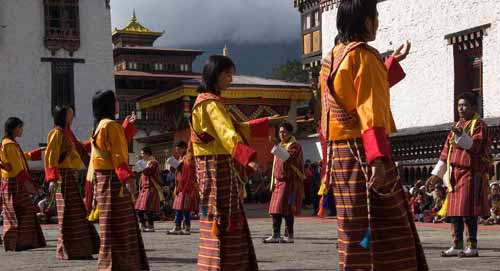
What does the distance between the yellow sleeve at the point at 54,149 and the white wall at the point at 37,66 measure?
21945mm

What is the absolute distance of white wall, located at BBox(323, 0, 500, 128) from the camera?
65.1ft

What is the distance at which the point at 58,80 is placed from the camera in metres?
31.7

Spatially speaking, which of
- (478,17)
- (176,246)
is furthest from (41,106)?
(176,246)

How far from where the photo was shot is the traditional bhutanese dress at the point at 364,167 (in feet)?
15.0

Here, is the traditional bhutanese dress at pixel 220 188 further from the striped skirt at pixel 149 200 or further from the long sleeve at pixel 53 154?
the striped skirt at pixel 149 200

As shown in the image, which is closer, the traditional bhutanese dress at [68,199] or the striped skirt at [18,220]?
the traditional bhutanese dress at [68,199]

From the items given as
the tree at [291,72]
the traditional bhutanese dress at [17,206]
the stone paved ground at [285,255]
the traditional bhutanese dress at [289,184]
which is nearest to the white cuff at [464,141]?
the stone paved ground at [285,255]

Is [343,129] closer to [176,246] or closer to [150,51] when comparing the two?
[176,246]

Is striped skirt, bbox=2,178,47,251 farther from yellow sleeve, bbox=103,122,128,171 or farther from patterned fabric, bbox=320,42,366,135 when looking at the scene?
patterned fabric, bbox=320,42,366,135

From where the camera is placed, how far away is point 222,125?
6203 mm

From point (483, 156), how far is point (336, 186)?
15.3 ft

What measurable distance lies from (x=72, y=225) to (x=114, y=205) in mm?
2079

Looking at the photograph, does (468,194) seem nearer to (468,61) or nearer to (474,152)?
Answer: (474,152)

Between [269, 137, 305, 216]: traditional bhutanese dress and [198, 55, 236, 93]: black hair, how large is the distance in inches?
216
